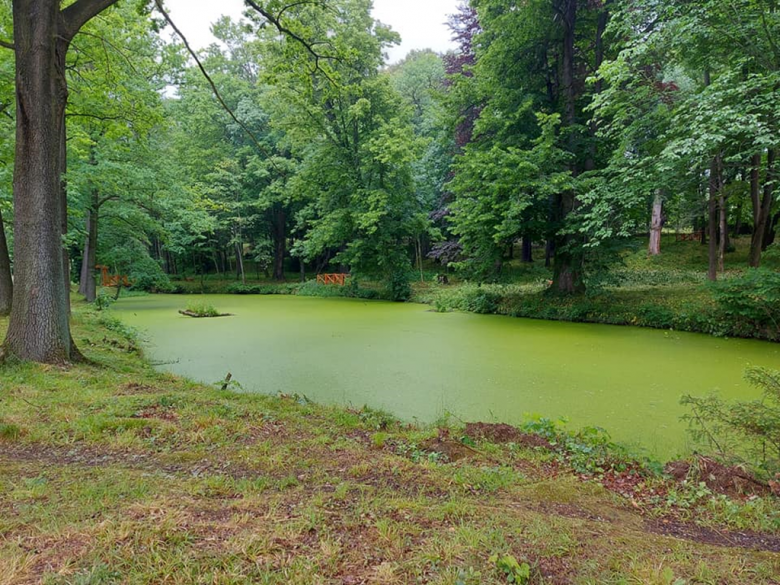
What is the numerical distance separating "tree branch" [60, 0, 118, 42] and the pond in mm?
3205

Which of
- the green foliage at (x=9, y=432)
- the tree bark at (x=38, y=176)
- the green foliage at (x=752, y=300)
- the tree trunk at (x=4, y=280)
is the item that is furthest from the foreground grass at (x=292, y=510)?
the green foliage at (x=752, y=300)

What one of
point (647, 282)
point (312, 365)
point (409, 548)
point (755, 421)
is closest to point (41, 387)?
point (312, 365)

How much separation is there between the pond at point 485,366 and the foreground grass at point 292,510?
3.24 feet

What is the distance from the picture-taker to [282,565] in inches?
43.1

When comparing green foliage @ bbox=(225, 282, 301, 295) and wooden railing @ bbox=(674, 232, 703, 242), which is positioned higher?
wooden railing @ bbox=(674, 232, 703, 242)

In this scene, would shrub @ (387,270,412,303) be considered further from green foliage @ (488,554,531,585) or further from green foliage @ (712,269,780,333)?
green foliage @ (488,554,531,585)

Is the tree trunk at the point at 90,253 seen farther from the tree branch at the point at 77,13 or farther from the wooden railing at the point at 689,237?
the wooden railing at the point at 689,237

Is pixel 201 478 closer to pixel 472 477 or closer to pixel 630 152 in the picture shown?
pixel 472 477

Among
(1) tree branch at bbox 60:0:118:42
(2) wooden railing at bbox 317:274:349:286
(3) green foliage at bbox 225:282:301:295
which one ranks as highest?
(1) tree branch at bbox 60:0:118:42

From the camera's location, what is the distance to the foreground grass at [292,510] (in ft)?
3.57

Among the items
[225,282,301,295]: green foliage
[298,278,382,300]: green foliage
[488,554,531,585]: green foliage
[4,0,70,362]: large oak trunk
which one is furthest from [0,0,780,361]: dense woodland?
[488,554,531,585]: green foliage

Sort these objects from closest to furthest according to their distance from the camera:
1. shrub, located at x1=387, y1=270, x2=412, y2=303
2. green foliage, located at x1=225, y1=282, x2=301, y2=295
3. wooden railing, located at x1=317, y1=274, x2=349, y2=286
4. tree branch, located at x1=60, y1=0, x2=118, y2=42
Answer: tree branch, located at x1=60, y1=0, x2=118, y2=42 → shrub, located at x1=387, y1=270, x2=412, y2=303 → wooden railing, located at x1=317, y1=274, x2=349, y2=286 → green foliage, located at x1=225, y1=282, x2=301, y2=295

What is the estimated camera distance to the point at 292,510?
138 centimetres

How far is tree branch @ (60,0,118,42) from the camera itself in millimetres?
3285
